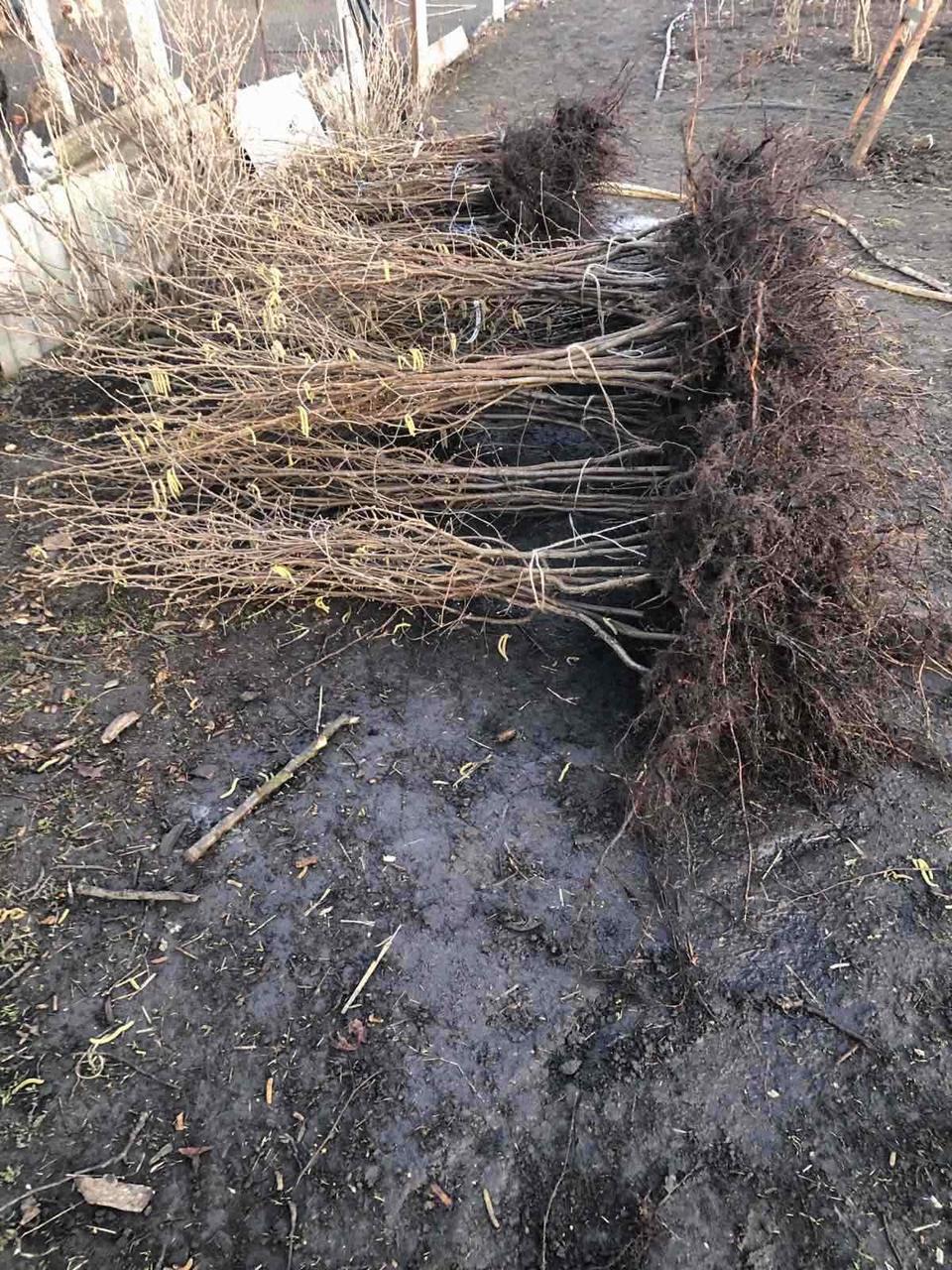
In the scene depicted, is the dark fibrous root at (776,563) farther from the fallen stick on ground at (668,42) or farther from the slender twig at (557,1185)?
the fallen stick on ground at (668,42)

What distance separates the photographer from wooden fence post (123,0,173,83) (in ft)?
17.7

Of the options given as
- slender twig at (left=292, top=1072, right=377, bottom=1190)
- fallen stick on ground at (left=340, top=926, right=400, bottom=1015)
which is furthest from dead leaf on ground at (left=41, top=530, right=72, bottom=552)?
slender twig at (left=292, top=1072, right=377, bottom=1190)

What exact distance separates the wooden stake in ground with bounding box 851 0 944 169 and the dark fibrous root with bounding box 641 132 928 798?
5.35 meters

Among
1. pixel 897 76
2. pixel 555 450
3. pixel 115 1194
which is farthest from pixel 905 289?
pixel 115 1194

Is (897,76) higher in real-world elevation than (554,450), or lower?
higher

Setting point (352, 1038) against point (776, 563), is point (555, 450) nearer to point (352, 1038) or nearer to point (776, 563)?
point (776, 563)

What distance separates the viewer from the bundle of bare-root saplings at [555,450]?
260 cm

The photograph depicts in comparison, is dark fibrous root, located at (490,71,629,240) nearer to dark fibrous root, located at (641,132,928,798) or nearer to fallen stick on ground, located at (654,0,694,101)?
dark fibrous root, located at (641,132,928,798)

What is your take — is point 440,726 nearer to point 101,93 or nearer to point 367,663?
point 367,663

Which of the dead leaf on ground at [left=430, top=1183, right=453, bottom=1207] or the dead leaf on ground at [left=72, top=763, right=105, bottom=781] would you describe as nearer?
the dead leaf on ground at [left=430, top=1183, right=453, bottom=1207]

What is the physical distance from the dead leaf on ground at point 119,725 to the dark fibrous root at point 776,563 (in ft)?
5.87

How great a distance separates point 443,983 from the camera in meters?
2.36

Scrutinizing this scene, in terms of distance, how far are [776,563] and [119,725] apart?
2.24 metres

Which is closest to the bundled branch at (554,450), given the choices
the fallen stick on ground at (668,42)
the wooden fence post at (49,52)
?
the wooden fence post at (49,52)
